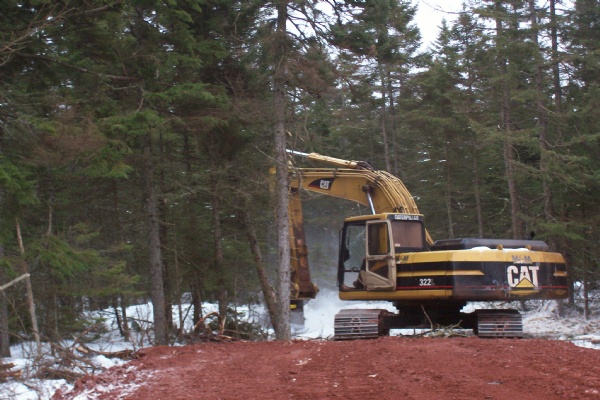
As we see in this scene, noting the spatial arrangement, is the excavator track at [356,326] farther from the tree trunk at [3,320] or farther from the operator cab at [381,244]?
the tree trunk at [3,320]

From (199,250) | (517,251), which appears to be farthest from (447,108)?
(517,251)

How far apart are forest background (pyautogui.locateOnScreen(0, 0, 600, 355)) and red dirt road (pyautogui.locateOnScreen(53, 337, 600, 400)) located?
3088mm

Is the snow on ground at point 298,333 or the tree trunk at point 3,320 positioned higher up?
the tree trunk at point 3,320

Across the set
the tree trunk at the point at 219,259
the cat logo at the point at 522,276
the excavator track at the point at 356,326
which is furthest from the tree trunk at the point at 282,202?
the cat logo at the point at 522,276

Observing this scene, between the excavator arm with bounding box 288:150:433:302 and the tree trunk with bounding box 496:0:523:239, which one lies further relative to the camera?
the tree trunk with bounding box 496:0:523:239

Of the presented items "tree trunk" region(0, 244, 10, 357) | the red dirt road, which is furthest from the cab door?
"tree trunk" region(0, 244, 10, 357)

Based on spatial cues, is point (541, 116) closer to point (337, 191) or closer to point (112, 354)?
point (337, 191)

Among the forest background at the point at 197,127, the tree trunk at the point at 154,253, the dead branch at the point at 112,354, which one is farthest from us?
the tree trunk at the point at 154,253

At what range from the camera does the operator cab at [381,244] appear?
12653 mm

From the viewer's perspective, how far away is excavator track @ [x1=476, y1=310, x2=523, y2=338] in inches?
479

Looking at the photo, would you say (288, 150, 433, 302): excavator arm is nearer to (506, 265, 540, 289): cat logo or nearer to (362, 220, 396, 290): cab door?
(362, 220, 396, 290): cab door

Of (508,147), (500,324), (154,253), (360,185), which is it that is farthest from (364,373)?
(508,147)

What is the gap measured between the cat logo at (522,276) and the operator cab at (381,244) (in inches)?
75.9

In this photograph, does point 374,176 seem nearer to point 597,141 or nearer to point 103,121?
point 103,121
